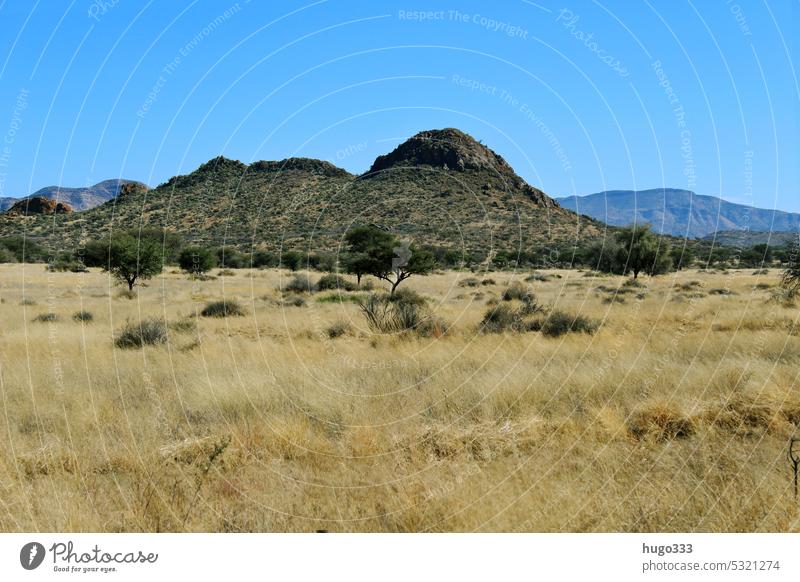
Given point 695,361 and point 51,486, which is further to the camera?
point 695,361

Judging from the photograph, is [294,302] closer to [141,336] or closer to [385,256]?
[385,256]

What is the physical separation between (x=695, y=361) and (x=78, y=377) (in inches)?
449

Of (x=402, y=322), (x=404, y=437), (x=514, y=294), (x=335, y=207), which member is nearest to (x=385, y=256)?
(x=514, y=294)

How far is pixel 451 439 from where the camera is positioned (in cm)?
730

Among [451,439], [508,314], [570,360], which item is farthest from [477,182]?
[451,439]

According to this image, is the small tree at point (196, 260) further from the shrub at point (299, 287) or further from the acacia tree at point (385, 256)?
the acacia tree at point (385, 256)

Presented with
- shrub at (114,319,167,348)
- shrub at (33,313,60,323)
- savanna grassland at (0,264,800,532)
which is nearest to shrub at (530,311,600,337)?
savanna grassland at (0,264,800,532)

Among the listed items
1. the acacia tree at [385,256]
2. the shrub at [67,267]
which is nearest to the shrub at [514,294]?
the acacia tree at [385,256]

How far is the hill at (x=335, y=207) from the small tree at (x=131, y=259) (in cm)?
2204

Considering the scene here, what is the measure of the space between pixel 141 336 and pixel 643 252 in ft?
134

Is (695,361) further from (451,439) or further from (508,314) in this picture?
(508,314)

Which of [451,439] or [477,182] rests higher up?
[477,182]

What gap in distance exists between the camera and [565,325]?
16422 mm

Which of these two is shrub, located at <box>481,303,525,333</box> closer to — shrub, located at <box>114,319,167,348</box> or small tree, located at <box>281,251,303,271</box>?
shrub, located at <box>114,319,167,348</box>
